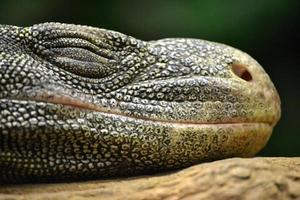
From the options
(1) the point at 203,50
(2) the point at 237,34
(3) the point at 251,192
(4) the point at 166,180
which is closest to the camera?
(3) the point at 251,192

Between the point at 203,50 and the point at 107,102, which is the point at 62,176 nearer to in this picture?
the point at 107,102

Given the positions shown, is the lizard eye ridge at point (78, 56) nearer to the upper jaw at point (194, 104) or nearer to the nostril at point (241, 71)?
the upper jaw at point (194, 104)

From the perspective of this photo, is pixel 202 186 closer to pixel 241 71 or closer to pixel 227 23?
pixel 241 71

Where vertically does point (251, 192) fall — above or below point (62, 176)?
above

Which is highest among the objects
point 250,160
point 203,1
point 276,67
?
point 250,160


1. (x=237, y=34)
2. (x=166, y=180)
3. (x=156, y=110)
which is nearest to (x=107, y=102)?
(x=156, y=110)

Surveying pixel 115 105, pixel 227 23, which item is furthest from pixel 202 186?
pixel 227 23
